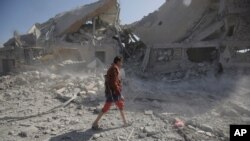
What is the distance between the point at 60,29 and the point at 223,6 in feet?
45.1

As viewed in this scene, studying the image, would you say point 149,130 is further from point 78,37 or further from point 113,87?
point 78,37

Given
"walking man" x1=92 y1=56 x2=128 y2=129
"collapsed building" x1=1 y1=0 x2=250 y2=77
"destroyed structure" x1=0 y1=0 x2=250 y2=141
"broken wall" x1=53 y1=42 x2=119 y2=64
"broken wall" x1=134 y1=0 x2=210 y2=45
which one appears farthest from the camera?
"broken wall" x1=53 y1=42 x2=119 y2=64

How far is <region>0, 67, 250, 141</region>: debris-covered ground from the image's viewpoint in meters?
5.71

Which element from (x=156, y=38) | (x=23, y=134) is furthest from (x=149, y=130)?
(x=156, y=38)

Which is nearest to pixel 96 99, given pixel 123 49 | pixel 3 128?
pixel 3 128

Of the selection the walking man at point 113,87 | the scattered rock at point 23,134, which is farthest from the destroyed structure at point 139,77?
the walking man at point 113,87

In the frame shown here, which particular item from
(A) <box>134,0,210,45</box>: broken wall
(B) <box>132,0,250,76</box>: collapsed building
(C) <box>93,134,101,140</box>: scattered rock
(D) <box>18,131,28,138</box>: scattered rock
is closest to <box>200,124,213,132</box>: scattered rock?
(C) <box>93,134,101,140</box>: scattered rock

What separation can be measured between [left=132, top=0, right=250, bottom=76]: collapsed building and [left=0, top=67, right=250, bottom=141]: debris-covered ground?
60.9 inches

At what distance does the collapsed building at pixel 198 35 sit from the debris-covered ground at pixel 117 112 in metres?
1.55

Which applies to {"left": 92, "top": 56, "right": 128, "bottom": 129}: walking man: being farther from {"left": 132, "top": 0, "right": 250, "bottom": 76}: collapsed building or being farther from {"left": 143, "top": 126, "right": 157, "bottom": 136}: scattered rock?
{"left": 132, "top": 0, "right": 250, "bottom": 76}: collapsed building

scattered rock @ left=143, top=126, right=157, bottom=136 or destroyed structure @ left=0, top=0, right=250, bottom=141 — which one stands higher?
destroyed structure @ left=0, top=0, right=250, bottom=141

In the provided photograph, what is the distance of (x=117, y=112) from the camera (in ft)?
24.1

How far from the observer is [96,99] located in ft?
29.0

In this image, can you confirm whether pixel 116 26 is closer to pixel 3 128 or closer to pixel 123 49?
pixel 123 49
